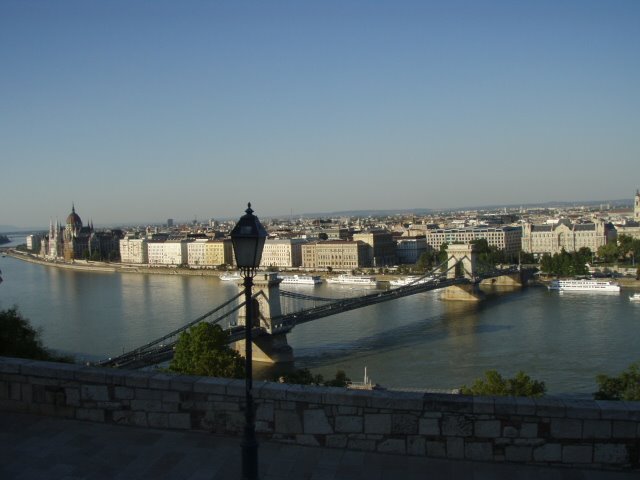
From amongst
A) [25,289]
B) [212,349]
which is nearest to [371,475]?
[212,349]

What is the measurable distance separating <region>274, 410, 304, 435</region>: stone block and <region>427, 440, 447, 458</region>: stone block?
0.37 metres

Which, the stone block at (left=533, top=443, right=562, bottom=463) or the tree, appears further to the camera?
the tree

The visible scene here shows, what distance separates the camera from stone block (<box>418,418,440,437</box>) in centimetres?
201

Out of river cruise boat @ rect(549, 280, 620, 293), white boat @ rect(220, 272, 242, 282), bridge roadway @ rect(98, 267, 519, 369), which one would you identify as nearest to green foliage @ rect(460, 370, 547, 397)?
bridge roadway @ rect(98, 267, 519, 369)

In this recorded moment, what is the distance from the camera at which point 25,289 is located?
2484cm

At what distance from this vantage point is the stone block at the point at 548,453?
6.39ft

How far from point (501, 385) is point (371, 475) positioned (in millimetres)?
5024

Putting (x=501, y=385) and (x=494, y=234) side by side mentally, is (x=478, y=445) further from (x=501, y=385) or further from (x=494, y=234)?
(x=494, y=234)

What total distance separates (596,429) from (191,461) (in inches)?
43.8

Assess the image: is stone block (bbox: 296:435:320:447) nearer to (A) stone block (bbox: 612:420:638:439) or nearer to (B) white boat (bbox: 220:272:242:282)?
(A) stone block (bbox: 612:420:638:439)

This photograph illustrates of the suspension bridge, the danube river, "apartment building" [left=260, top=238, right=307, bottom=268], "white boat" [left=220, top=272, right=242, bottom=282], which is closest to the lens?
the danube river

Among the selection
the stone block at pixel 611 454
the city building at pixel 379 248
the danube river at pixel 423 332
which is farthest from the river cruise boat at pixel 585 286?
the stone block at pixel 611 454

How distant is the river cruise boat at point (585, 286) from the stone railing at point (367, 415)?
1975 cm

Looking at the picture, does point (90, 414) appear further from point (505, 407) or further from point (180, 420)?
point (505, 407)
